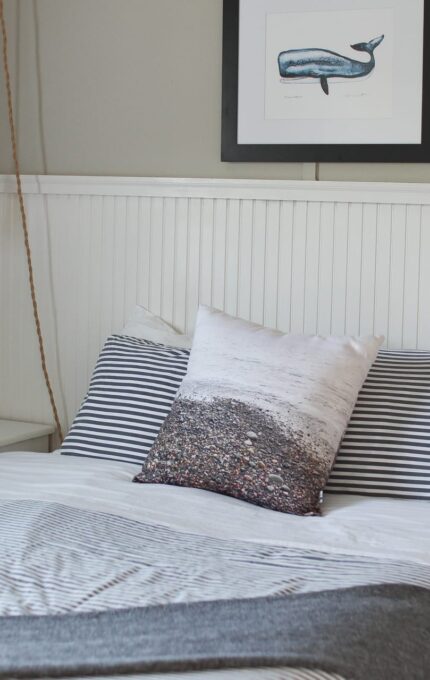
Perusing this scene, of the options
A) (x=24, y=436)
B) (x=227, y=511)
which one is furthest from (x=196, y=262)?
(x=227, y=511)

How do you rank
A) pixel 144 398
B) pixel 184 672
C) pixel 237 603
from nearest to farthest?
1. pixel 184 672
2. pixel 237 603
3. pixel 144 398

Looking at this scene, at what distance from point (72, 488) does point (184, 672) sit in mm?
972

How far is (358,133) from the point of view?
103 inches

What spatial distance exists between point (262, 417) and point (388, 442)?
32 centimetres

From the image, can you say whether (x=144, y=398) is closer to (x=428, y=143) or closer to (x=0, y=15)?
(x=428, y=143)

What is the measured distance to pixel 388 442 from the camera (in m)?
2.15

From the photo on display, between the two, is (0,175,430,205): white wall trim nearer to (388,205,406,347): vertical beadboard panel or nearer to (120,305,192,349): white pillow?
(388,205,406,347): vertical beadboard panel

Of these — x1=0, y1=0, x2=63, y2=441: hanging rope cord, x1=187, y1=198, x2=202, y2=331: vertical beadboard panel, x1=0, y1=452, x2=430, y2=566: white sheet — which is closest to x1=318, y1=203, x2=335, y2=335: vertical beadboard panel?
x1=187, y1=198, x2=202, y2=331: vertical beadboard panel

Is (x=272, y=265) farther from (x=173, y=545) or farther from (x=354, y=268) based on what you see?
(x=173, y=545)

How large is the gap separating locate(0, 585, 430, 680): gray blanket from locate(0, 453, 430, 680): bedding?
0.07ft

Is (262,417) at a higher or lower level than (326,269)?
lower

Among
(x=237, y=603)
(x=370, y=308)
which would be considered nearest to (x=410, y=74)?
(x=370, y=308)

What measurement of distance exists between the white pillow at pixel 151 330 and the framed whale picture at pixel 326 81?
0.53 m

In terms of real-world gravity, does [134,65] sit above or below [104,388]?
above
